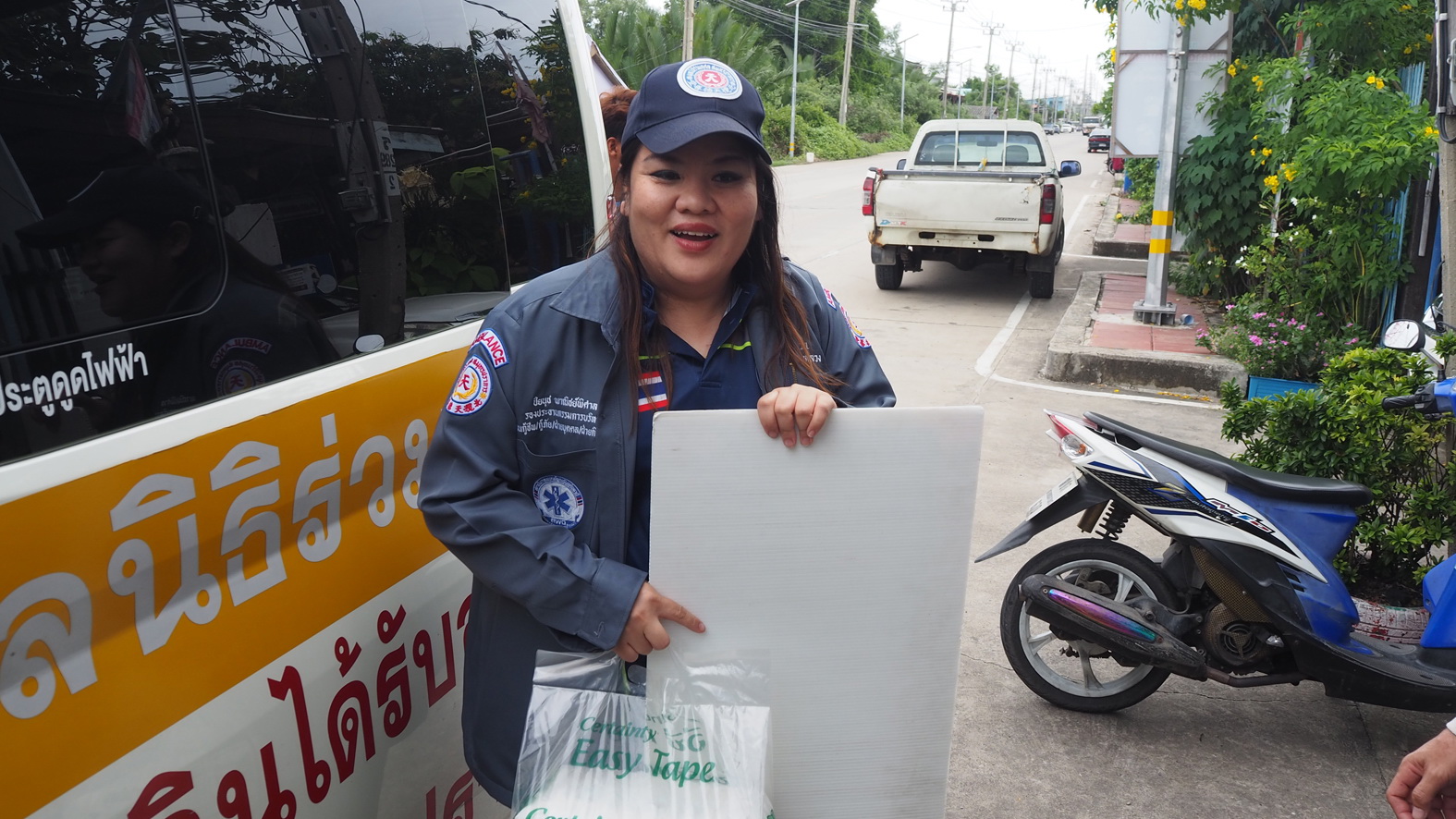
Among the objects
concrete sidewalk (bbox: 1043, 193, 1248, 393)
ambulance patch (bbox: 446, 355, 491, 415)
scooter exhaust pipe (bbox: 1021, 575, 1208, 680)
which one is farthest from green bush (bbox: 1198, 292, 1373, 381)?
ambulance patch (bbox: 446, 355, 491, 415)

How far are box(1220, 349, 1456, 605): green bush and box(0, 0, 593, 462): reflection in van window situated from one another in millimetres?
2847

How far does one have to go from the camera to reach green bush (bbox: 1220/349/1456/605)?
3.48m

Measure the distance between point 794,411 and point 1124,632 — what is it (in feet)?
6.85

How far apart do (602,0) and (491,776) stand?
3607cm

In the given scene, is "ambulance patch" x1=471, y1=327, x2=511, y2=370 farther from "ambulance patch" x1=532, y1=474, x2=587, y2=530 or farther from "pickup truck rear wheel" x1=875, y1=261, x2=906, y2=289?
"pickup truck rear wheel" x1=875, y1=261, x2=906, y2=289

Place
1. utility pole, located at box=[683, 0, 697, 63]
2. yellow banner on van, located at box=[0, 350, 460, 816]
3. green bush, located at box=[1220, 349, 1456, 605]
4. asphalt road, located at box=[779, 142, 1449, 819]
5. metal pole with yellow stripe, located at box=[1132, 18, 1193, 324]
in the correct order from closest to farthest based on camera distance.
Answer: yellow banner on van, located at box=[0, 350, 460, 816]
asphalt road, located at box=[779, 142, 1449, 819]
green bush, located at box=[1220, 349, 1456, 605]
metal pole with yellow stripe, located at box=[1132, 18, 1193, 324]
utility pole, located at box=[683, 0, 697, 63]

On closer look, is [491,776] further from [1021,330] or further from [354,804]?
[1021,330]

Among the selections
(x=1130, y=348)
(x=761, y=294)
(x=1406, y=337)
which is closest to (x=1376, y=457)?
(x=1406, y=337)

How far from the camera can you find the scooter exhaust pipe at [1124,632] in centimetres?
310

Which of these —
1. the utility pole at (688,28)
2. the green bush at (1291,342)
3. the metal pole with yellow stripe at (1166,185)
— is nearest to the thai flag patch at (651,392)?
the green bush at (1291,342)

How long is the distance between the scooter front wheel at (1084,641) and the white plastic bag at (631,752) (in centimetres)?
204

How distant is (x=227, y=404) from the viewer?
56.2 inches

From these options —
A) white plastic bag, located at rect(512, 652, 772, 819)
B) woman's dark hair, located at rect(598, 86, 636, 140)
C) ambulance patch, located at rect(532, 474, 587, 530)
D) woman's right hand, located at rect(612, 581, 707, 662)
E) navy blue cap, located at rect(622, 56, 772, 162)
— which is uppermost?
woman's dark hair, located at rect(598, 86, 636, 140)

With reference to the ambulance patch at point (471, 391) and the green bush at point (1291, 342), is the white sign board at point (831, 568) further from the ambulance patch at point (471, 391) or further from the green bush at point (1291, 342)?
the green bush at point (1291, 342)
